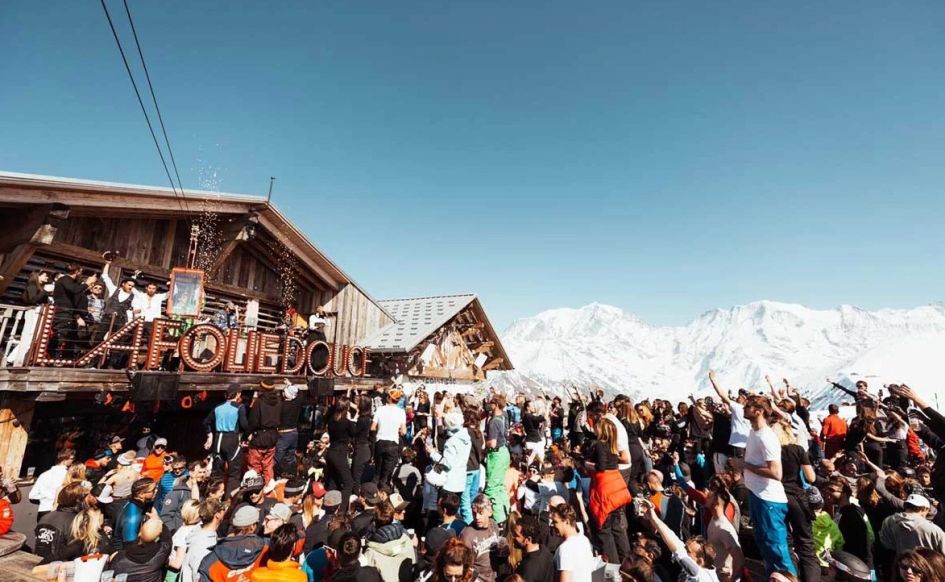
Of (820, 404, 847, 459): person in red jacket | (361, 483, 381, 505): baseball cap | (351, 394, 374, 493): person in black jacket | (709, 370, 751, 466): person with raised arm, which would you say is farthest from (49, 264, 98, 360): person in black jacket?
(820, 404, 847, 459): person in red jacket

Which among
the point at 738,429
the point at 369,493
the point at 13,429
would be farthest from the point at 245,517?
the point at 738,429

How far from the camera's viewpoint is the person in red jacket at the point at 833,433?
9977 millimetres

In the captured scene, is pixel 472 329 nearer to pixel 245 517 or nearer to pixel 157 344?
pixel 157 344

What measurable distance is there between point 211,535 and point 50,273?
9.00 meters

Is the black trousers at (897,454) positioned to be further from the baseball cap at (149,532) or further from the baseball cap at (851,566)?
the baseball cap at (149,532)

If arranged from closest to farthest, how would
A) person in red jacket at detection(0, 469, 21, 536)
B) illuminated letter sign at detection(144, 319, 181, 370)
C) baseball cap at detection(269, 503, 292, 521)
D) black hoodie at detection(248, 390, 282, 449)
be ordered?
baseball cap at detection(269, 503, 292, 521) < person in red jacket at detection(0, 469, 21, 536) < black hoodie at detection(248, 390, 282, 449) < illuminated letter sign at detection(144, 319, 181, 370)

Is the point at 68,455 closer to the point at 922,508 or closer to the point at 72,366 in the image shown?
the point at 72,366

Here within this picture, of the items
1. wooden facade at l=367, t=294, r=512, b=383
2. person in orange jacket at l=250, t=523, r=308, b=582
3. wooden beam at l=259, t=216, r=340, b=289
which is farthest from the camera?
wooden facade at l=367, t=294, r=512, b=383

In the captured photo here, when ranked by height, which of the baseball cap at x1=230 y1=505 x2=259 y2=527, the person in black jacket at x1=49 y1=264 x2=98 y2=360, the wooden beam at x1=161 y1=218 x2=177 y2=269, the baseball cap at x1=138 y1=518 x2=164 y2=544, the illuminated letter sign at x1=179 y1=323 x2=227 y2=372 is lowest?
the baseball cap at x1=138 y1=518 x2=164 y2=544

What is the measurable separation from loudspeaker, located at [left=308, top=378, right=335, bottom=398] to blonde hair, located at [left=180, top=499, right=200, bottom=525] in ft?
24.9

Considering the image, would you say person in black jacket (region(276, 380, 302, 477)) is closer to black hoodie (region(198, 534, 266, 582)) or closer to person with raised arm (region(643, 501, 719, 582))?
black hoodie (region(198, 534, 266, 582))

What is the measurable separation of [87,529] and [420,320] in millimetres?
13896

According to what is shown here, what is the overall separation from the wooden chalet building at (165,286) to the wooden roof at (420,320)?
68 millimetres

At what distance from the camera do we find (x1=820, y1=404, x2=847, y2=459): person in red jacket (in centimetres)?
998
